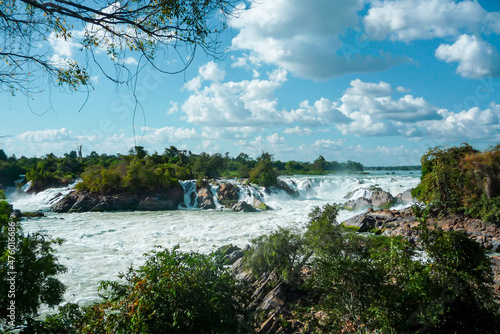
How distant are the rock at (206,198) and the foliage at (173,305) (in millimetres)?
22815

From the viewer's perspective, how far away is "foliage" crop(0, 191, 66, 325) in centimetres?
381

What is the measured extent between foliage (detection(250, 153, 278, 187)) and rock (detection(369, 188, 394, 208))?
403 inches

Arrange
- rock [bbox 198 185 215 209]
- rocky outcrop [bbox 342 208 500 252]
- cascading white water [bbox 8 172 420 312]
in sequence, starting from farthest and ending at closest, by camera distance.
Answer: rock [bbox 198 185 215 209] → rocky outcrop [bbox 342 208 500 252] → cascading white water [bbox 8 172 420 312]

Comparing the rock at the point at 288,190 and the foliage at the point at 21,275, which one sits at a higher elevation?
the foliage at the point at 21,275

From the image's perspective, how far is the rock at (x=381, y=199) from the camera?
2196 cm

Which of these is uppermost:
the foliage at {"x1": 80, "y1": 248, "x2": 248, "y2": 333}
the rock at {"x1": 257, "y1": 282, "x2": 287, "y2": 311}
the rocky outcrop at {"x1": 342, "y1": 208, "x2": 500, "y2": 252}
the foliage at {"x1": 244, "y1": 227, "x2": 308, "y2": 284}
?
the foliage at {"x1": 80, "y1": 248, "x2": 248, "y2": 333}

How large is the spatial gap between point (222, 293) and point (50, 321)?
2.15 meters

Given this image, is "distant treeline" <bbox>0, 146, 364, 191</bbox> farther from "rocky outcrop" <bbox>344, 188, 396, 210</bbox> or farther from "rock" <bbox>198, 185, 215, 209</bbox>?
"rocky outcrop" <bbox>344, 188, 396, 210</bbox>

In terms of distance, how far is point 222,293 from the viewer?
11.6ft

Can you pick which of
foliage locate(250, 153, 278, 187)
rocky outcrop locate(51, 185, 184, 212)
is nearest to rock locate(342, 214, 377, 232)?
foliage locate(250, 153, 278, 187)

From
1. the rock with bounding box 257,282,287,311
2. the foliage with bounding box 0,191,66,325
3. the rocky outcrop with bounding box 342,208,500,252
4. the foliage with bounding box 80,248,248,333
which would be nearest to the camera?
the foliage with bounding box 80,248,248,333

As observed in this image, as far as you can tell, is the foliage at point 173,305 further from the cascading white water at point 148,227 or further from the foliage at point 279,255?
the cascading white water at point 148,227

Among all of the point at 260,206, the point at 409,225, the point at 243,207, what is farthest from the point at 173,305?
the point at 260,206

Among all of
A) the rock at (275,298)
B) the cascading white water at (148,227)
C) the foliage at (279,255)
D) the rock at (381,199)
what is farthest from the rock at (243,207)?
the rock at (275,298)
